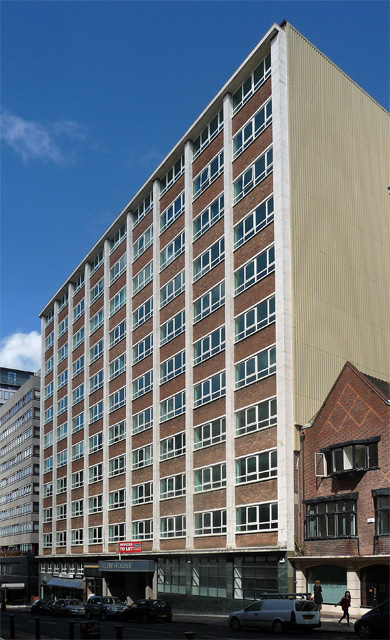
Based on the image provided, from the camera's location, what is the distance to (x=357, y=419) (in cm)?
4150

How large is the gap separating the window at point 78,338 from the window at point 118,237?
10.8 m

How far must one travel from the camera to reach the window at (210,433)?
167 ft

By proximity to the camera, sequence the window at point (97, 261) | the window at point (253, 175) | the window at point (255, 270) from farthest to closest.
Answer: the window at point (97, 261)
the window at point (253, 175)
the window at point (255, 270)

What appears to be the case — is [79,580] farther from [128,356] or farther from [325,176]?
[325,176]

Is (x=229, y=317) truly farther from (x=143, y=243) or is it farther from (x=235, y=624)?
(x=235, y=624)

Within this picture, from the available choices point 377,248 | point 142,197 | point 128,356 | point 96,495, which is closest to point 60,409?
point 96,495

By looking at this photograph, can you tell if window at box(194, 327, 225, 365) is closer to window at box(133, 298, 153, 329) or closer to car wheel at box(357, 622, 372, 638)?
window at box(133, 298, 153, 329)

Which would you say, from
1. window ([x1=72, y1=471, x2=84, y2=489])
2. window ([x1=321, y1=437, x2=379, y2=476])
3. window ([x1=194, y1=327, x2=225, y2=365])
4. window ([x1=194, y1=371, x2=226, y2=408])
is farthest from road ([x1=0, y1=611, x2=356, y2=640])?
window ([x1=72, y1=471, x2=84, y2=489])

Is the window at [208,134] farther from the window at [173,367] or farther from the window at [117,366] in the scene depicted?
the window at [117,366]

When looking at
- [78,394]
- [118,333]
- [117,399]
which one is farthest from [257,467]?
[78,394]

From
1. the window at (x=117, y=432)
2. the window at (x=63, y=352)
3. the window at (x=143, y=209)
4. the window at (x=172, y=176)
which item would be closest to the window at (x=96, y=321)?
the window at (x=63, y=352)

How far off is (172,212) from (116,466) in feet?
74.5

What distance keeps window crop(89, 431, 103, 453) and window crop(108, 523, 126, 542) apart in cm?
807

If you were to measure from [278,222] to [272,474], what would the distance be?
577 inches
